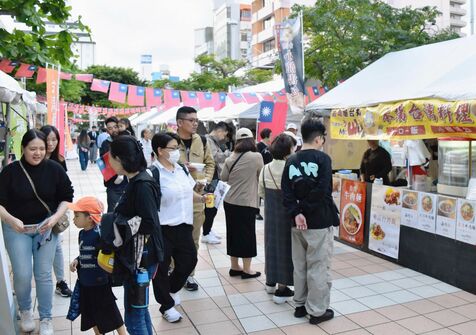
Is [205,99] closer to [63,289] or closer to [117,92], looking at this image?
[117,92]

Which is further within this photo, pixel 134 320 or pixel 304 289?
pixel 304 289

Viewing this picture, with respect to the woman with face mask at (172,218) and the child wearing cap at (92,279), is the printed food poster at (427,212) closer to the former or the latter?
the woman with face mask at (172,218)

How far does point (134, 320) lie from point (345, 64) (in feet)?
31.4

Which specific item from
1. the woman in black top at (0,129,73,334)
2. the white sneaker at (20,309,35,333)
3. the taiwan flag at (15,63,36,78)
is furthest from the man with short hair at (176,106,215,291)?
the taiwan flag at (15,63,36,78)

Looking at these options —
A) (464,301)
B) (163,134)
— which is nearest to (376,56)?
(464,301)

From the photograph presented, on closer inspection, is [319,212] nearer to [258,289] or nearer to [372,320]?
[372,320]

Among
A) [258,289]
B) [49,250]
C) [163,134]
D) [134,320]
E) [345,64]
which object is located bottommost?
[258,289]

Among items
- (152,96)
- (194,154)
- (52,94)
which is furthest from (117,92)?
(194,154)

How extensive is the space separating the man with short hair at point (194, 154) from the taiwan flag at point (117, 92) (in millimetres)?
6953

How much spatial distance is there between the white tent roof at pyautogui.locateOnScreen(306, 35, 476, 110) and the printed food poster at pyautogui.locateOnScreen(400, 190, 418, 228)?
3.92 ft

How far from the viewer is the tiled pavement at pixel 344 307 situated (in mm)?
3729

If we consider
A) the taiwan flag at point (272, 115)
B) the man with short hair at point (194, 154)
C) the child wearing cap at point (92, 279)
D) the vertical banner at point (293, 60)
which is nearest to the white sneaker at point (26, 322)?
Answer: the child wearing cap at point (92, 279)

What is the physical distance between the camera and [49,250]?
3.60 m

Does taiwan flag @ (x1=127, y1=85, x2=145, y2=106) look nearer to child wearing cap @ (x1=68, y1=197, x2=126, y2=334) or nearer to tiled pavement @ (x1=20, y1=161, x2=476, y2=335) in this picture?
tiled pavement @ (x1=20, y1=161, x2=476, y2=335)
